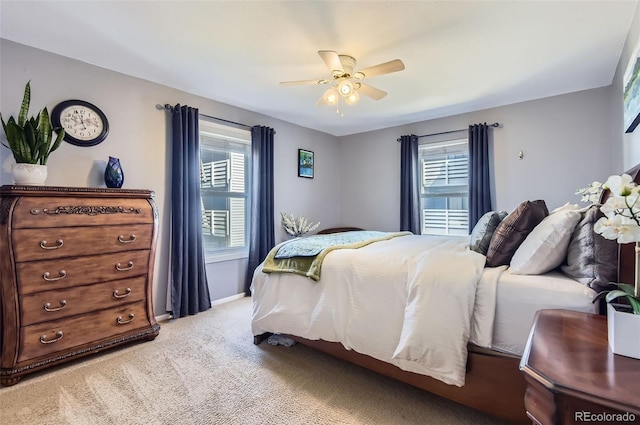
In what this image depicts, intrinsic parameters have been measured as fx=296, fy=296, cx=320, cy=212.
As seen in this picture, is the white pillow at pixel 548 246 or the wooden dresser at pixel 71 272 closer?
the white pillow at pixel 548 246

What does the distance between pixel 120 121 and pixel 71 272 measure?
1.50m

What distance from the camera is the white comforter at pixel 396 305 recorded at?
1.54 meters

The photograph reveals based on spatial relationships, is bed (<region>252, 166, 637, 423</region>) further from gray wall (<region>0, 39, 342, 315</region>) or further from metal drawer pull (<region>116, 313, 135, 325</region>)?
gray wall (<region>0, 39, 342, 315</region>)

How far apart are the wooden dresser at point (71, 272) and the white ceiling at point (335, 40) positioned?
121 cm

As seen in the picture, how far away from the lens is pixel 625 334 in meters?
0.84

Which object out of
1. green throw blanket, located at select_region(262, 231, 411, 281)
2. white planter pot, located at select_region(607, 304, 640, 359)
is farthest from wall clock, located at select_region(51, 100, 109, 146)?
white planter pot, located at select_region(607, 304, 640, 359)

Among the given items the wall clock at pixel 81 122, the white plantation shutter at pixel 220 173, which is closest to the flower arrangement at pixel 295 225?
the white plantation shutter at pixel 220 173

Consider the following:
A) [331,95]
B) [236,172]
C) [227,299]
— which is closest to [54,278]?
[227,299]

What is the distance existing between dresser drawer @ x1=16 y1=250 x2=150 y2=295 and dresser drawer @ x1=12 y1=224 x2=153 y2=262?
48 millimetres

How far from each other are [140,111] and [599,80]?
4755mm

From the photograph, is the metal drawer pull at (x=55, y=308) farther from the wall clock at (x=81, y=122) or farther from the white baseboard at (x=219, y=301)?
the wall clock at (x=81, y=122)

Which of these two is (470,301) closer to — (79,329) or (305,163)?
(79,329)

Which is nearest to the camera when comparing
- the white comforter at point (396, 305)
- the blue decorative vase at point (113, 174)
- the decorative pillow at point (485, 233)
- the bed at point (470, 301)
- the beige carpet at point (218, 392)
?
the bed at point (470, 301)

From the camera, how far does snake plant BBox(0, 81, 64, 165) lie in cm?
208
